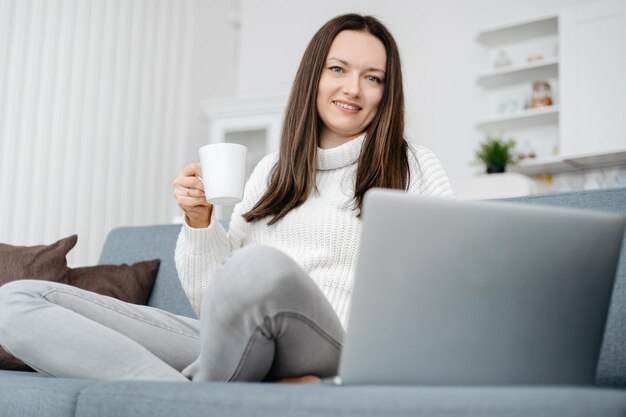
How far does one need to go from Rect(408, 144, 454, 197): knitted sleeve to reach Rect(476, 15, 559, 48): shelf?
2.91 meters

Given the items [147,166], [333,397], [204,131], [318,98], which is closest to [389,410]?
[333,397]

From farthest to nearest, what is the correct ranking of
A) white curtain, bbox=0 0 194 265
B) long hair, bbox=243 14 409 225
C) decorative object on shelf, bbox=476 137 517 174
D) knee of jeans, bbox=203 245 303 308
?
decorative object on shelf, bbox=476 137 517 174 < white curtain, bbox=0 0 194 265 < long hair, bbox=243 14 409 225 < knee of jeans, bbox=203 245 303 308

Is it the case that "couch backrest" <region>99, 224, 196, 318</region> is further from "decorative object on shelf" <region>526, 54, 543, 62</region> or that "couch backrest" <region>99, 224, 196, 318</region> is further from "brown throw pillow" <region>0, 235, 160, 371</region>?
"decorative object on shelf" <region>526, 54, 543, 62</region>

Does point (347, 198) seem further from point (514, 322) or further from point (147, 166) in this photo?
point (147, 166)

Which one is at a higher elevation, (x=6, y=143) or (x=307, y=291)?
(x=6, y=143)

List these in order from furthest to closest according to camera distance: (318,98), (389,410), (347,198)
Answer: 1. (318,98)
2. (347,198)
3. (389,410)

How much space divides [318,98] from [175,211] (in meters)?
3.03

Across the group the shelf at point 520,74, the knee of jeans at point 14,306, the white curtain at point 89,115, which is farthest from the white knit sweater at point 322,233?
the shelf at point 520,74

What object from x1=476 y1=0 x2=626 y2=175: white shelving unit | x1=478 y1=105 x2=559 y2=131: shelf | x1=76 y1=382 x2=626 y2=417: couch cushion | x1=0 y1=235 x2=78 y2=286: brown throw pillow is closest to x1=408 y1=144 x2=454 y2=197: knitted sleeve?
x1=76 y1=382 x2=626 y2=417: couch cushion

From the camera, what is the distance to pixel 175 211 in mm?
4672

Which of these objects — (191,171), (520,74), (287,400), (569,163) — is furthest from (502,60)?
(287,400)

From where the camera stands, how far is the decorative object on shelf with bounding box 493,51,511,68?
4.42 meters

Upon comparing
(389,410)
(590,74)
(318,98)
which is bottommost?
(389,410)

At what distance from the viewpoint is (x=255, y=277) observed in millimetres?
956
